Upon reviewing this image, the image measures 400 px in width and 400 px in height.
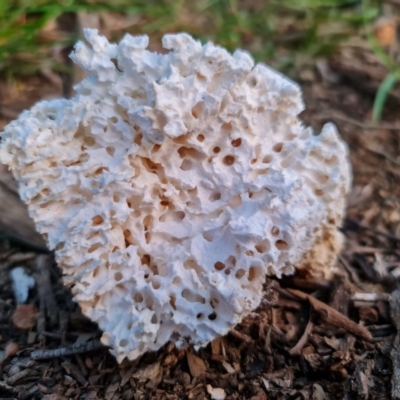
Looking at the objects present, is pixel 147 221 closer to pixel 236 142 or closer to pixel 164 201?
pixel 164 201

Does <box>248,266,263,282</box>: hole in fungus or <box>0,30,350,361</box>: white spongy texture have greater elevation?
<box>0,30,350,361</box>: white spongy texture

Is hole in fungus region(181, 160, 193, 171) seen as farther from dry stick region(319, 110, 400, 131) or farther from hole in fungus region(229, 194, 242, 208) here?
dry stick region(319, 110, 400, 131)

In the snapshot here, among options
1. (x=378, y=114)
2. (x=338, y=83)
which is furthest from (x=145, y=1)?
(x=378, y=114)

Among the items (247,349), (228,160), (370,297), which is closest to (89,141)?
(228,160)

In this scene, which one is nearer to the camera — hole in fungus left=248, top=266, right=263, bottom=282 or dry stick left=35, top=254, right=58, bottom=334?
hole in fungus left=248, top=266, right=263, bottom=282

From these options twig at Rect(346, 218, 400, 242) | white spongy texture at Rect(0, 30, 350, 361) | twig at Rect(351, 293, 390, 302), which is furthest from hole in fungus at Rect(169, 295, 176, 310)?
twig at Rect(346, 218, 400, 242)

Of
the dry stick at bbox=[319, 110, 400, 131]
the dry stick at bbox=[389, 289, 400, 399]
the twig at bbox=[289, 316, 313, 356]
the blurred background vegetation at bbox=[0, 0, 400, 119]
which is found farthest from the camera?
the blurred background vegetation at bbox=[0, 0, 400, 119]

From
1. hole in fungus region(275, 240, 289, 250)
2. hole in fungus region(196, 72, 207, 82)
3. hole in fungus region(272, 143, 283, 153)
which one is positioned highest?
hole in fungus region(196, 72, 207, 82)
